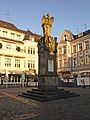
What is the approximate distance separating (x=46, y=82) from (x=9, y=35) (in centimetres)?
3233

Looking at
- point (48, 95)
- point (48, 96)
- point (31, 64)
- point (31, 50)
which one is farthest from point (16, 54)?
point (48, 96)

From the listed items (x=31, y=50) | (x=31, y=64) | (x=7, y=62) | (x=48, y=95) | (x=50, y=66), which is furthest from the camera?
(x=31, y=50)

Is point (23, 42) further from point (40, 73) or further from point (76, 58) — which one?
point (40, 73)

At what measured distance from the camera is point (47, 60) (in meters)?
18.0

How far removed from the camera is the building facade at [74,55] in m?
46.5

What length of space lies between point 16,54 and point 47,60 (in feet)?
99.4

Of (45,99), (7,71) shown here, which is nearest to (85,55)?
(7,71)

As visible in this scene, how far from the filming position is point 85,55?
46875mm

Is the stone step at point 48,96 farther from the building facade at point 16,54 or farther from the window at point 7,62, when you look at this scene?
the window at point 7,62

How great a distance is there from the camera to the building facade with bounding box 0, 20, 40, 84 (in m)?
45.4

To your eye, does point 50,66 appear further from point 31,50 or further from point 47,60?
point 31,50

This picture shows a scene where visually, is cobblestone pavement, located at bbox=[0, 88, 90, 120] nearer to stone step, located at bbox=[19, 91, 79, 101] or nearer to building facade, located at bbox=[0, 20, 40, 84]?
stone step, located at bbox=[19, 91, 79, 101]

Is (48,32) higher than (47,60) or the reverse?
higher

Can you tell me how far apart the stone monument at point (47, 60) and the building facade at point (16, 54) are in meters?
26.9
